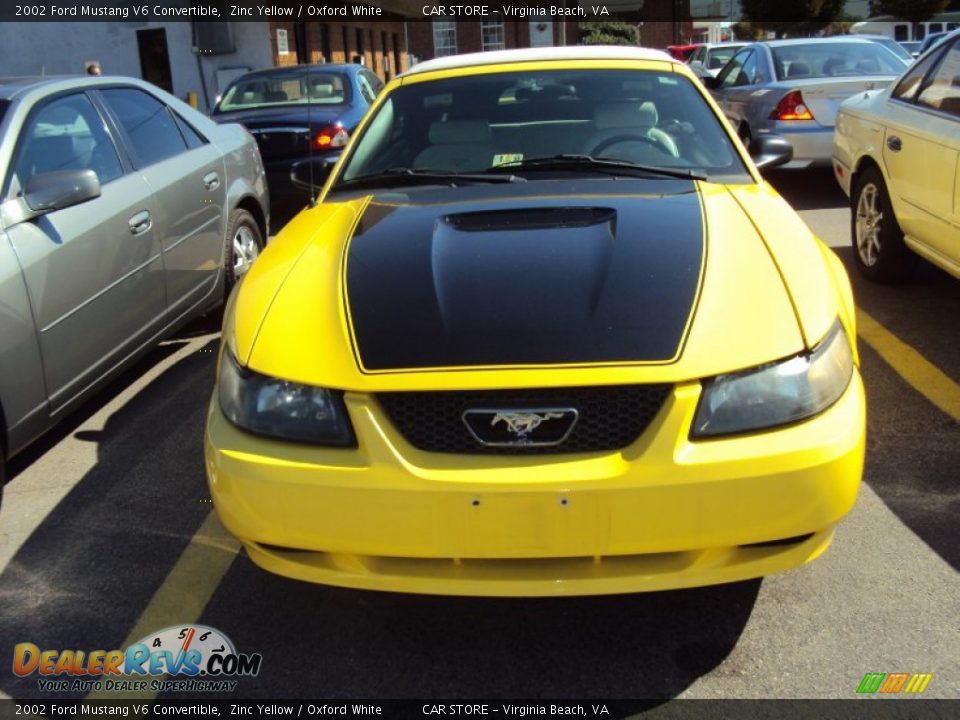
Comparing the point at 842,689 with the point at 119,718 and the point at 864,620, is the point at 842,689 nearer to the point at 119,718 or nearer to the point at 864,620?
the point at 864,620

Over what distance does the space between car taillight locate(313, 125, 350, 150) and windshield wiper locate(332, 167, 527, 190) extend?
5524 millimetres

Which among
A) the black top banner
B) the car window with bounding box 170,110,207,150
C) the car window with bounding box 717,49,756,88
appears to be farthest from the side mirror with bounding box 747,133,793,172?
the black top banner

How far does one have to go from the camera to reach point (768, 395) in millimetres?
2426

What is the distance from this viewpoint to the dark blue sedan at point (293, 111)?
30.3 feet

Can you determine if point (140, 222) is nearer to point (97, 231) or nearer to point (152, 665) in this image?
point (97, 231)

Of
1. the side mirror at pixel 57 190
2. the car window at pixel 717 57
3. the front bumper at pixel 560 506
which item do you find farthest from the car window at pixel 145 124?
the car window at pixel 717 57

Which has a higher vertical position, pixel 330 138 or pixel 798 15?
pixel 798 15

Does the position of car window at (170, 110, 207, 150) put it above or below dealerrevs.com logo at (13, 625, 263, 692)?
above

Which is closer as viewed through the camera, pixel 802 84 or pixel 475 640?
pixel 475 640

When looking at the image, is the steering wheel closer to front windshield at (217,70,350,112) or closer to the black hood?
the black hood

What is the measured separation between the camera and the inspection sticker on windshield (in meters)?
3.78

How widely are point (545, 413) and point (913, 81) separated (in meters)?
4.15

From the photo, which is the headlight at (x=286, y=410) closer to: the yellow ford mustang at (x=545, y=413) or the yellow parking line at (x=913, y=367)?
the yellow ford mustang at (x=545, y=413)

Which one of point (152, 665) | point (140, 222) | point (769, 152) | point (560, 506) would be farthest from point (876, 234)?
point (152, 665)
